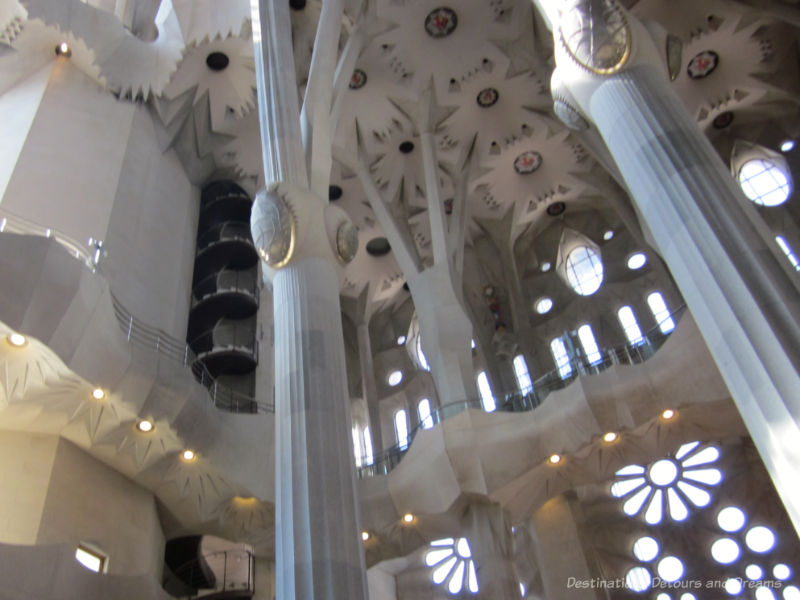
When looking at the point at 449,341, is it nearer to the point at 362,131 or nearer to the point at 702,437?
the point at 702,437

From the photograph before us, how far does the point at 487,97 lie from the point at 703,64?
548 centimetres

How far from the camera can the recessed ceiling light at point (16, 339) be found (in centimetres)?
959

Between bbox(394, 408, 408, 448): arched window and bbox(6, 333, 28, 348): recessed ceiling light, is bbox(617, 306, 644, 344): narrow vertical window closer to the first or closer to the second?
bbox(394, 408, 408, 448): arched window

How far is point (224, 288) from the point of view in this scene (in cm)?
1722

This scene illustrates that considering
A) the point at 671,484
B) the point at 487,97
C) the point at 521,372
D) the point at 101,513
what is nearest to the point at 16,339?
the point at 101,513

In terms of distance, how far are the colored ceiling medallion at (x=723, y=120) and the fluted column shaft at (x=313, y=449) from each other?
1431 cm

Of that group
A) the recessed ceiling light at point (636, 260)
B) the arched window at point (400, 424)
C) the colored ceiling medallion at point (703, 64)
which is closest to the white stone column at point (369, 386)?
the arched window at point (400, 424)

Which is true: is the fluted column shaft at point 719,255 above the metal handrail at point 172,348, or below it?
below

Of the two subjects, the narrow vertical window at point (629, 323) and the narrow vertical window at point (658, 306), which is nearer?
the narrow vertical window at point (658, 306)

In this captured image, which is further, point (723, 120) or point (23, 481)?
point (723, 120)

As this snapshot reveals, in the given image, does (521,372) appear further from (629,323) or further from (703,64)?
(703,64)

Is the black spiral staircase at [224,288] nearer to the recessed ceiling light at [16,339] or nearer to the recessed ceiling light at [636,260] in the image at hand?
the recessed ceiling light at [16,339]

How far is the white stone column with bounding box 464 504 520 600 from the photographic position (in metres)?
11.7

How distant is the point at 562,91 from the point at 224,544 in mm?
12753
